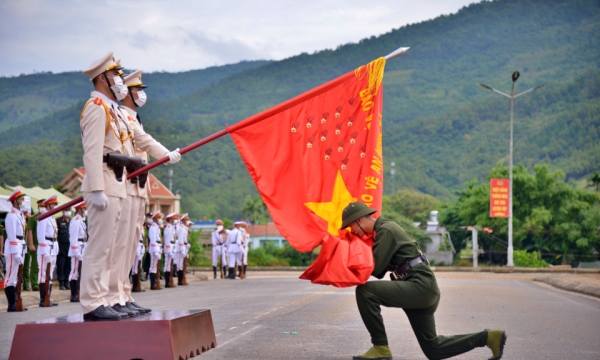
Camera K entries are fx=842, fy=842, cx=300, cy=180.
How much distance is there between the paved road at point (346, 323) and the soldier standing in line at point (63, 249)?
3.77 meters

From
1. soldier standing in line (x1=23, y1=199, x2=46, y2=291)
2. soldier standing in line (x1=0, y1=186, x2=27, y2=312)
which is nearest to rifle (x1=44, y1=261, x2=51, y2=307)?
soldier standing in line (x1=23, y1=199, x2=46, y2=291)

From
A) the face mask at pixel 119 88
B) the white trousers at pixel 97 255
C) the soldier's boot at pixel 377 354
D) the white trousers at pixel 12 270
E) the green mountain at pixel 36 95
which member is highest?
the green mountain at pixel 36 95

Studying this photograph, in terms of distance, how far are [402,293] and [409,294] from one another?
7cm

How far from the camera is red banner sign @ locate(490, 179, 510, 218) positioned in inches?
1790

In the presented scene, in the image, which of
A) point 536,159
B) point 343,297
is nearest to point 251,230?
point 536,159

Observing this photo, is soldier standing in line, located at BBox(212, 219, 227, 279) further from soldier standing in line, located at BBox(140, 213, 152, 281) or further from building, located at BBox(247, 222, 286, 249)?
building, located at BBox(247, 222, 286, 249)

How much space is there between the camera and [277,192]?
908cm


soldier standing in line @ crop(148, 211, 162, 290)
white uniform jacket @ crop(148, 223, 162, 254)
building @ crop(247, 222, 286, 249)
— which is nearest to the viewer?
soldier standing in line @ crop(148, 211, 162, 290)

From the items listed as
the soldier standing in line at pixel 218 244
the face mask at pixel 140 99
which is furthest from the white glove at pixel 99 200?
the soldier standing in line at pixel 218 244

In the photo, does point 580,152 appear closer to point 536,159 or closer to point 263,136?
point 536,159

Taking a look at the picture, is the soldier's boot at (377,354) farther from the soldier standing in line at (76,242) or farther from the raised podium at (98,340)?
the soldier standing in line at (76,242)

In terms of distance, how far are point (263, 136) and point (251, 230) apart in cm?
10322

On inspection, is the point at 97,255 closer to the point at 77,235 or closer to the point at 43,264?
the point at 43,264

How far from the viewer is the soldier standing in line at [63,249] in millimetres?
21234
